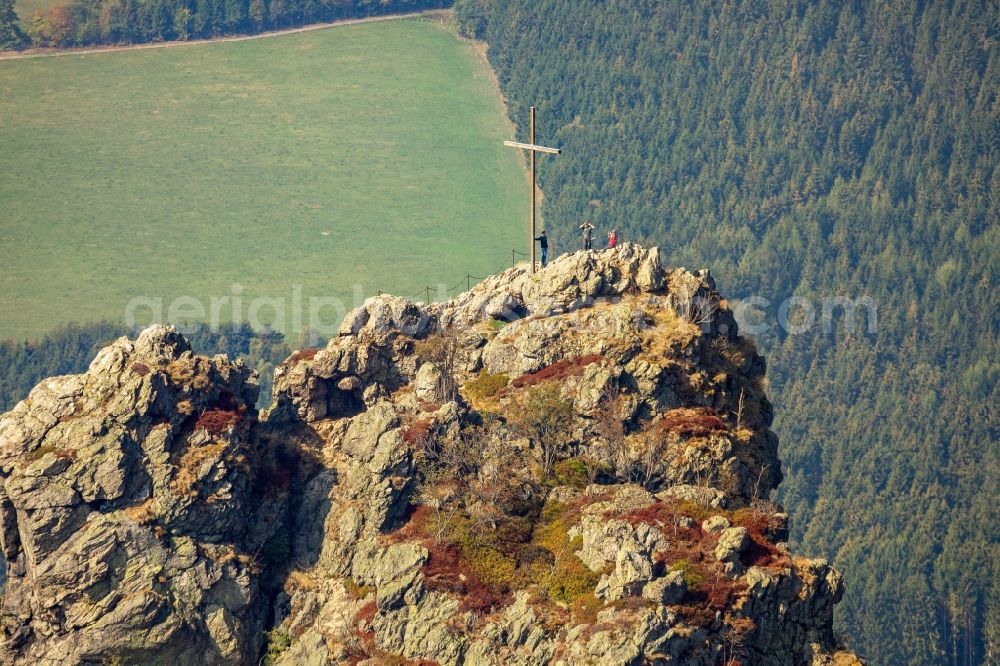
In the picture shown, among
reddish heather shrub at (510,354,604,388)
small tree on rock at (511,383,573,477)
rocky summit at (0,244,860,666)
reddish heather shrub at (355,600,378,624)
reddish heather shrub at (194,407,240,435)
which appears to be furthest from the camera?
reddish heather shrub at (510,354,604,388)

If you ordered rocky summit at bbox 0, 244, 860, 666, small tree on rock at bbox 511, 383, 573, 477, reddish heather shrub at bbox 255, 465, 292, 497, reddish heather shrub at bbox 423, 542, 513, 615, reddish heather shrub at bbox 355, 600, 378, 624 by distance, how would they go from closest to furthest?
rocky summit at bbox 0, 244, 860, 666
reddish heather shrub at bbox 423, 542, 513, 615
reddish heather shrub at bbox 355, 600, 378, 624
reddish heather shrub at bbox 255, 465, 292, 497
small tree on rock at bbox 511, 383, 573, 477

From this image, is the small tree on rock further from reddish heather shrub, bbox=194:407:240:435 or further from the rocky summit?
reddish heather shrub, bbox=194:407:240:435

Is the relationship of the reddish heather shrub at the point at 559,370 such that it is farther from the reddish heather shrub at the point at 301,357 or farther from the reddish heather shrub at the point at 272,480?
the reddish heather shrub at the point at 272,480

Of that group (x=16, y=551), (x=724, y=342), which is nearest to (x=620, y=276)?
(x=724, y=342)

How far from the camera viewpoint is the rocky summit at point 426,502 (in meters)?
78.0

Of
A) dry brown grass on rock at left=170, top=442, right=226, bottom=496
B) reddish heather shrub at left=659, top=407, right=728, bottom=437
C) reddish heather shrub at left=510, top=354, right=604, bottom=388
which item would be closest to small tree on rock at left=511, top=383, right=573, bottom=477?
→ reddish heather shrub at left=510, top=354, right=604, bottom=388

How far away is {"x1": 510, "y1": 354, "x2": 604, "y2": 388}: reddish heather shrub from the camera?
88625 millimetres

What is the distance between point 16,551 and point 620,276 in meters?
32.3

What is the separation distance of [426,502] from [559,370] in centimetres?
990

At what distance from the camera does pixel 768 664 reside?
77.2m

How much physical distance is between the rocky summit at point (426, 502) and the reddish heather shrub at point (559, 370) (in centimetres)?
15

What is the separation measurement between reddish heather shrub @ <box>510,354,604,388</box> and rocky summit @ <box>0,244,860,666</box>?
0.50 feet

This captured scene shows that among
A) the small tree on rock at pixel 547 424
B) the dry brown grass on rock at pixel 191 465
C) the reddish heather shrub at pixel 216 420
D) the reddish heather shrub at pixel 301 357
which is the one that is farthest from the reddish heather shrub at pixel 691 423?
the dry brown grass on rock at pixel 191 465

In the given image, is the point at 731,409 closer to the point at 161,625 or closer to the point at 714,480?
the point at 714,480
